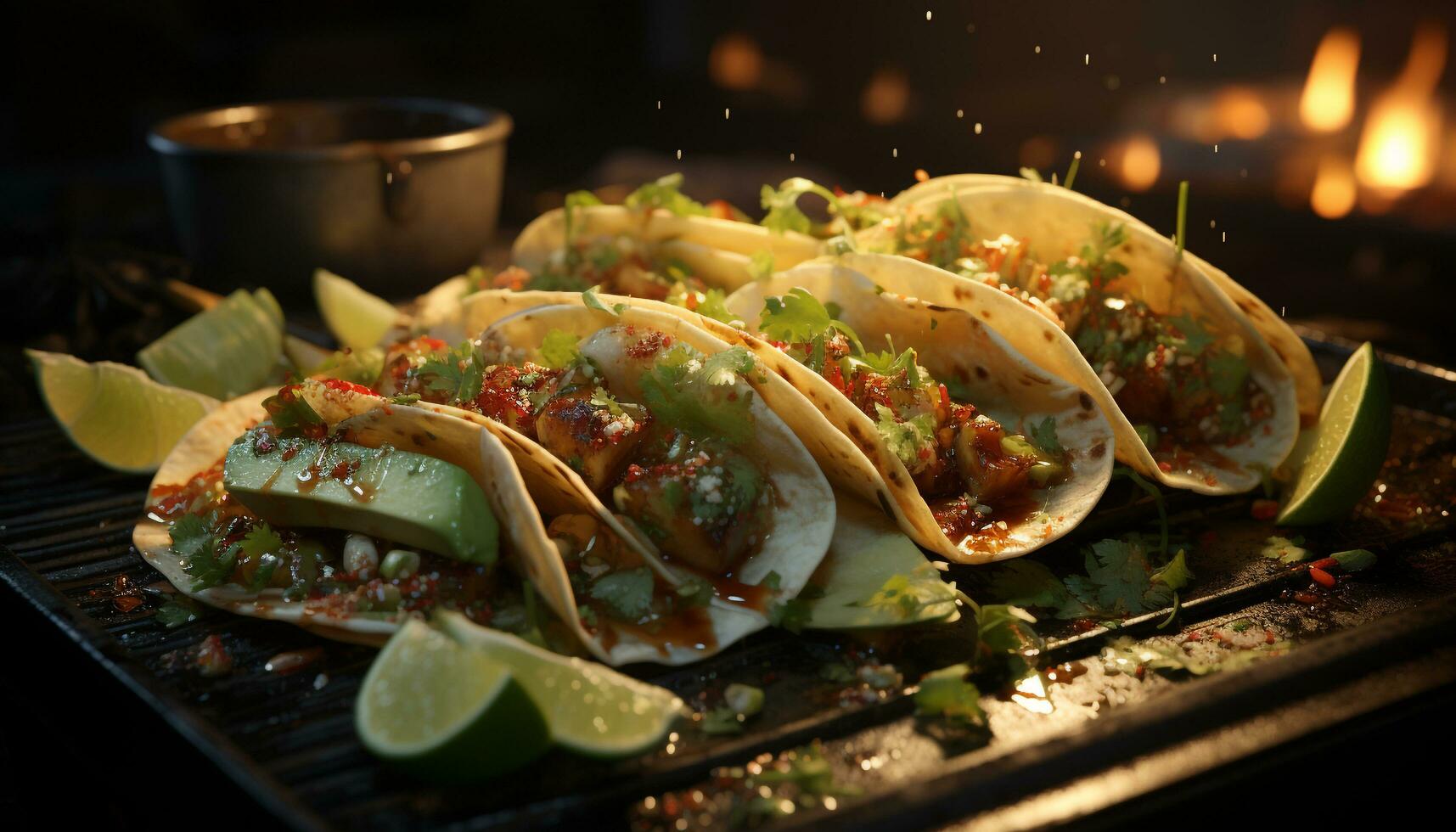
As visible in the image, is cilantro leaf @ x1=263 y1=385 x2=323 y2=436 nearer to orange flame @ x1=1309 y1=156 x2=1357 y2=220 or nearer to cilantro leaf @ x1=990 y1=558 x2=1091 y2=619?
cilantro leaf @ x1=990 y1=558 x2=1091 y2=619

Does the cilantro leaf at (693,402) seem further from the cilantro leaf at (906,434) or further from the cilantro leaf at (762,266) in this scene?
the cilantro leaf at (762,266)

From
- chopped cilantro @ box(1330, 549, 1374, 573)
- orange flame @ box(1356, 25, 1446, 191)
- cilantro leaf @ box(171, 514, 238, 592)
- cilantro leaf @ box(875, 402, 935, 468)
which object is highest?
orange flame @ box(1356, 25, 1446, 191)

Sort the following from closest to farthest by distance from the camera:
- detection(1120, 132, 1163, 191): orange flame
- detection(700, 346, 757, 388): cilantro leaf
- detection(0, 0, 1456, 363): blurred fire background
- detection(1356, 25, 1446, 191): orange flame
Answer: detection(700, 346, 757, 388): cilantro leaf < detection(0, 0, 1456, 363): blurred fire background < detection(1120, 132, 1163, 191): orange flame < detection(1356, 25, 1446, 191): orange flame

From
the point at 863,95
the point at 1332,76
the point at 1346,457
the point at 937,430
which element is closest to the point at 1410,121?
the point at 1332,76

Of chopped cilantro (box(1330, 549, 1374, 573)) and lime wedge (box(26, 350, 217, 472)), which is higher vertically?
chopped cilantro (box(1330, 549, 1374, 573))

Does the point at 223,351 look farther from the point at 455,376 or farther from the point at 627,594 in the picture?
the point at 627,594

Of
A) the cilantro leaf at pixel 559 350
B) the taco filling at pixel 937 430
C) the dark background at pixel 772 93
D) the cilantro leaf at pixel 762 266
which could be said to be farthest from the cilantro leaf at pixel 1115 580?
the dark background at pixel 772 93

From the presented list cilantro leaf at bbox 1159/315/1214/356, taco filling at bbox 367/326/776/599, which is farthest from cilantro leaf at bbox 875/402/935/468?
cilantro leaf at bbox 1159/315/1214/356
